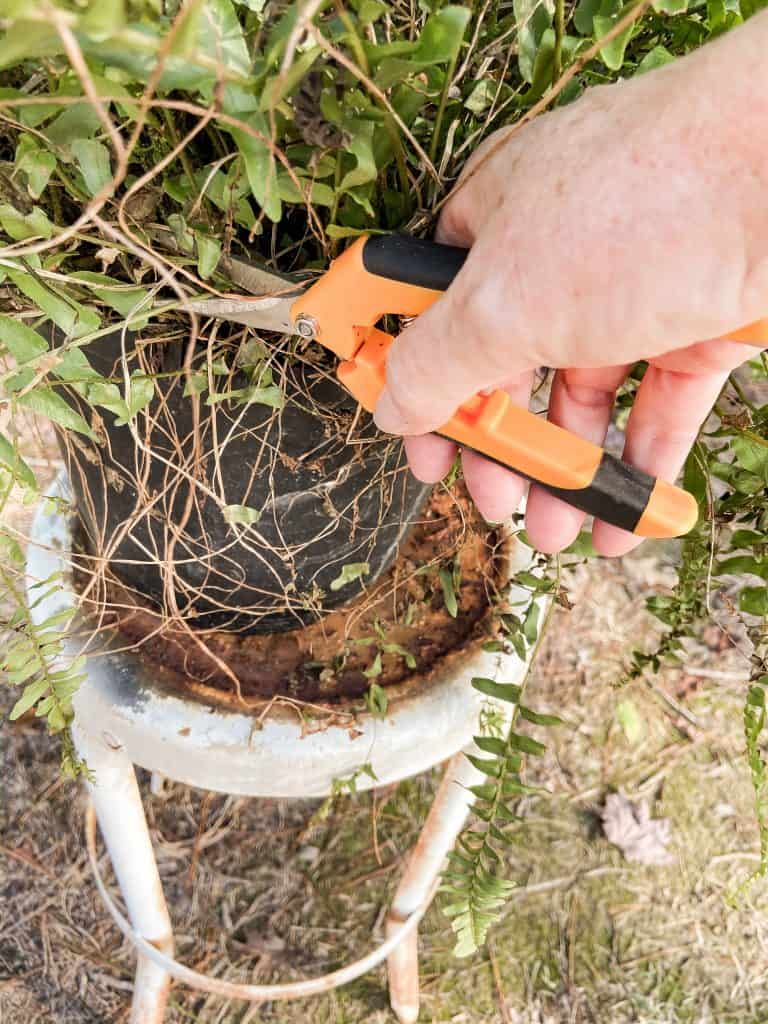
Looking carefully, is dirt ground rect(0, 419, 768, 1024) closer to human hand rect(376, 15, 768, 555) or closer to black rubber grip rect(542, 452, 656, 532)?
black rubber grip rect(542, 452, 656, 532)

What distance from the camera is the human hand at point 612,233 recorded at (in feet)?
1.24

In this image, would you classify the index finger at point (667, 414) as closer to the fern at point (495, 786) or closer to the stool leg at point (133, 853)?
the fern at point (495, 786)

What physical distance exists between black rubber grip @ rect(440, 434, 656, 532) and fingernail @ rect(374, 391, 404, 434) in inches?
1.7

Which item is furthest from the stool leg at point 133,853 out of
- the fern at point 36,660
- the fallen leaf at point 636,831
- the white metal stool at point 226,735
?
the fallen leaf at point 636,831

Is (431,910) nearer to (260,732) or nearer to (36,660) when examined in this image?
(260,732)

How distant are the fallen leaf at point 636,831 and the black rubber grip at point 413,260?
94 cm

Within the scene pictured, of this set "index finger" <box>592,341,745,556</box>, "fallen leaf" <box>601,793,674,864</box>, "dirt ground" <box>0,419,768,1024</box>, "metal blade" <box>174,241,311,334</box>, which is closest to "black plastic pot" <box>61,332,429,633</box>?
"metal blade" <box>174,241,311,334</box>

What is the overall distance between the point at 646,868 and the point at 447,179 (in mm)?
986

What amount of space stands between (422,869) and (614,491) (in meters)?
0.52

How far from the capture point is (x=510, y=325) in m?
0.41

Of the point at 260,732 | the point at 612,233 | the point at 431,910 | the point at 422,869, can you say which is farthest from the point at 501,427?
the point at 431,910

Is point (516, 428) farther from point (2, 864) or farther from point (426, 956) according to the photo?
point (2, 864)

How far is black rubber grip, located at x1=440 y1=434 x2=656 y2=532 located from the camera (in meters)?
0.53

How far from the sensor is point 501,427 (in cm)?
52
